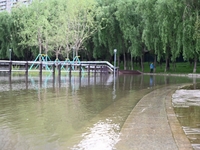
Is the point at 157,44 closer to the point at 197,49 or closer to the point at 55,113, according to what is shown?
the point at 197,49

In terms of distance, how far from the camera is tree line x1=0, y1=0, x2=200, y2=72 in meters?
31.7

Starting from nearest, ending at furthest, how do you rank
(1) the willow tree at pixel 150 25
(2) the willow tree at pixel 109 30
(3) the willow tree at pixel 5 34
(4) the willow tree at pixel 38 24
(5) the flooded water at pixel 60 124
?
(5) the flooded water at pixel 60 124
(1) the willow tree at pixel 150 25
(4) the willow tree at pixel 38 24
(2) the willow tree at pixel 109 30
(3) the willow tree at pixel 5 34

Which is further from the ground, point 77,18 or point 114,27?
point 77,18

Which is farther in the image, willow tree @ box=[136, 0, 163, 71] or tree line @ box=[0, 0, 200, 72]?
willow tree @ box=[136, 0, 163, 71]

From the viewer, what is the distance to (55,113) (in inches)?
288

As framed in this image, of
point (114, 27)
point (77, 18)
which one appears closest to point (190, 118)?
point (77, 18)

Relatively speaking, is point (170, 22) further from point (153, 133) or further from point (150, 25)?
point (153, 133)

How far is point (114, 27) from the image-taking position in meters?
43.2

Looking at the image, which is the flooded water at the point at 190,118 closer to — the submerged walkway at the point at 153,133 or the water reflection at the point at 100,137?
the submerged walkway at the point at 153,133

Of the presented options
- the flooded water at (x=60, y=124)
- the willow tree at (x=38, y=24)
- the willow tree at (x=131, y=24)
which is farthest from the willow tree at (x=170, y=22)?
the flooded water at (x=60, y=124)

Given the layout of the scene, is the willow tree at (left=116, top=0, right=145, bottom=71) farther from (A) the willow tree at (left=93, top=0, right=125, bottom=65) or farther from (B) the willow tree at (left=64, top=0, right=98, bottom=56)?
(B) the willow tree at (left=64, top=0, right=98, bottom=56)

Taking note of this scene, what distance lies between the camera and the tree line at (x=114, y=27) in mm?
31688

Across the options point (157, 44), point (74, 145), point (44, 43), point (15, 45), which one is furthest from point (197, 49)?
point (15, 45)

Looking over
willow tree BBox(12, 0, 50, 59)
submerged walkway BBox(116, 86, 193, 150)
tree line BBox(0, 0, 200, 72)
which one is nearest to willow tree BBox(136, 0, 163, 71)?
tree line BBox(0, 0, 200, 72)
